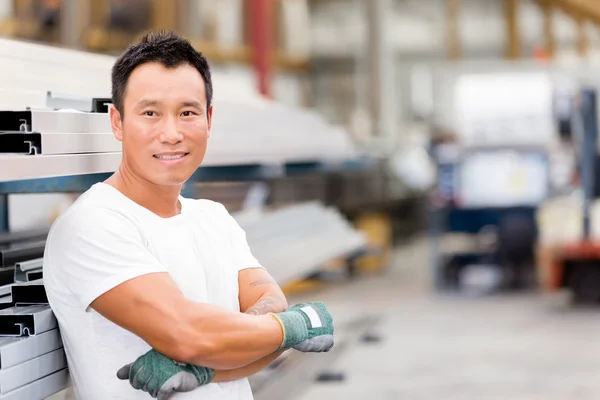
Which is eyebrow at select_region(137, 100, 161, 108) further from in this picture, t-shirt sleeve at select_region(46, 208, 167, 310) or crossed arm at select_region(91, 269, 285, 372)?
crossed arm at select_region(91, 269, 285, 372)

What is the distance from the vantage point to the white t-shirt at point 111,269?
197 centimetres

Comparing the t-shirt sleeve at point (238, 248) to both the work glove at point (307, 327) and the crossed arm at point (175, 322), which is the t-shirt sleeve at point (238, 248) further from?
the crossed arm at point (175, 322)

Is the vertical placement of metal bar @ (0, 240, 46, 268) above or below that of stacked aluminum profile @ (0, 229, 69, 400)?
above

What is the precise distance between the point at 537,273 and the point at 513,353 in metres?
3.65

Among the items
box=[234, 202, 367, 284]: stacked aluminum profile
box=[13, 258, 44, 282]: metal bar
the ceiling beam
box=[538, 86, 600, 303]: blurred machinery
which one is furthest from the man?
the ceiling beam

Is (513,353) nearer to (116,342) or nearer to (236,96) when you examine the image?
(236,96)

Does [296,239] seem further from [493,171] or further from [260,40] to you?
[260,40]

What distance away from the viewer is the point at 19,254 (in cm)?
279

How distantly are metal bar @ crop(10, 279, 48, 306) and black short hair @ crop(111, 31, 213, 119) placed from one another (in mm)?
480

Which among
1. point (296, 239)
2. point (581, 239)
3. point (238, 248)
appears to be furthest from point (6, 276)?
point (581, 239)

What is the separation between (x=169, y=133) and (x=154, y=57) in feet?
0.53

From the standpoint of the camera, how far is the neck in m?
2.12

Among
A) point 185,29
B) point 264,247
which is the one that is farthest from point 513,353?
point 185,29

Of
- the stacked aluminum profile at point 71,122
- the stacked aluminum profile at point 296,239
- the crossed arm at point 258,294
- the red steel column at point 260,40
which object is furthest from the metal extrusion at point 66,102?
the red steel column at point 260,40
